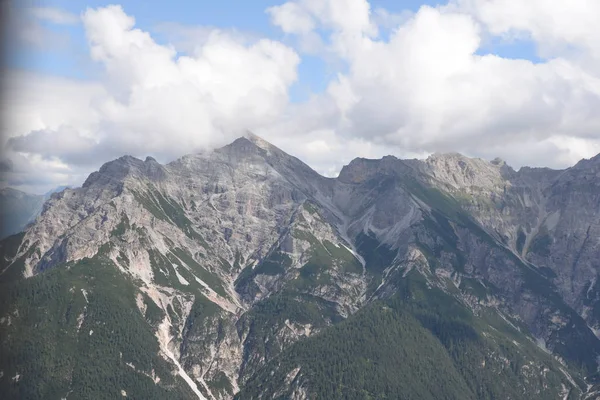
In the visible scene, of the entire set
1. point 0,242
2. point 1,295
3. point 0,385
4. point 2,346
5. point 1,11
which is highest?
point 1,11

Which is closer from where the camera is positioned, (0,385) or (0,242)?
(0,242)

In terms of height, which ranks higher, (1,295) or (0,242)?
(0,242)

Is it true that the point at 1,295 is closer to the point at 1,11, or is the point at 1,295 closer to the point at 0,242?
the point at 0,242

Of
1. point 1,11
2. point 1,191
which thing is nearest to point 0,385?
point 1,191

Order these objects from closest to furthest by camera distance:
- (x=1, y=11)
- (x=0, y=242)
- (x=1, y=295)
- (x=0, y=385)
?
(x=1, y=11)
(x=1, y=295)
(x=0, y=242)
(x=0, y=385)

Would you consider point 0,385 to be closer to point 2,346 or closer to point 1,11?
point 2,346

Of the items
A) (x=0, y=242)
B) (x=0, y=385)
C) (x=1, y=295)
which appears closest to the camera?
(x=1, y=295)

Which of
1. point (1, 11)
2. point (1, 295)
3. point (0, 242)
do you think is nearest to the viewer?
point (1, 11)

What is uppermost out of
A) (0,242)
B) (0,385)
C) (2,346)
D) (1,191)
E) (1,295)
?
(1,191)

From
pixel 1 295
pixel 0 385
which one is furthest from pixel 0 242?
pixel 0 385
